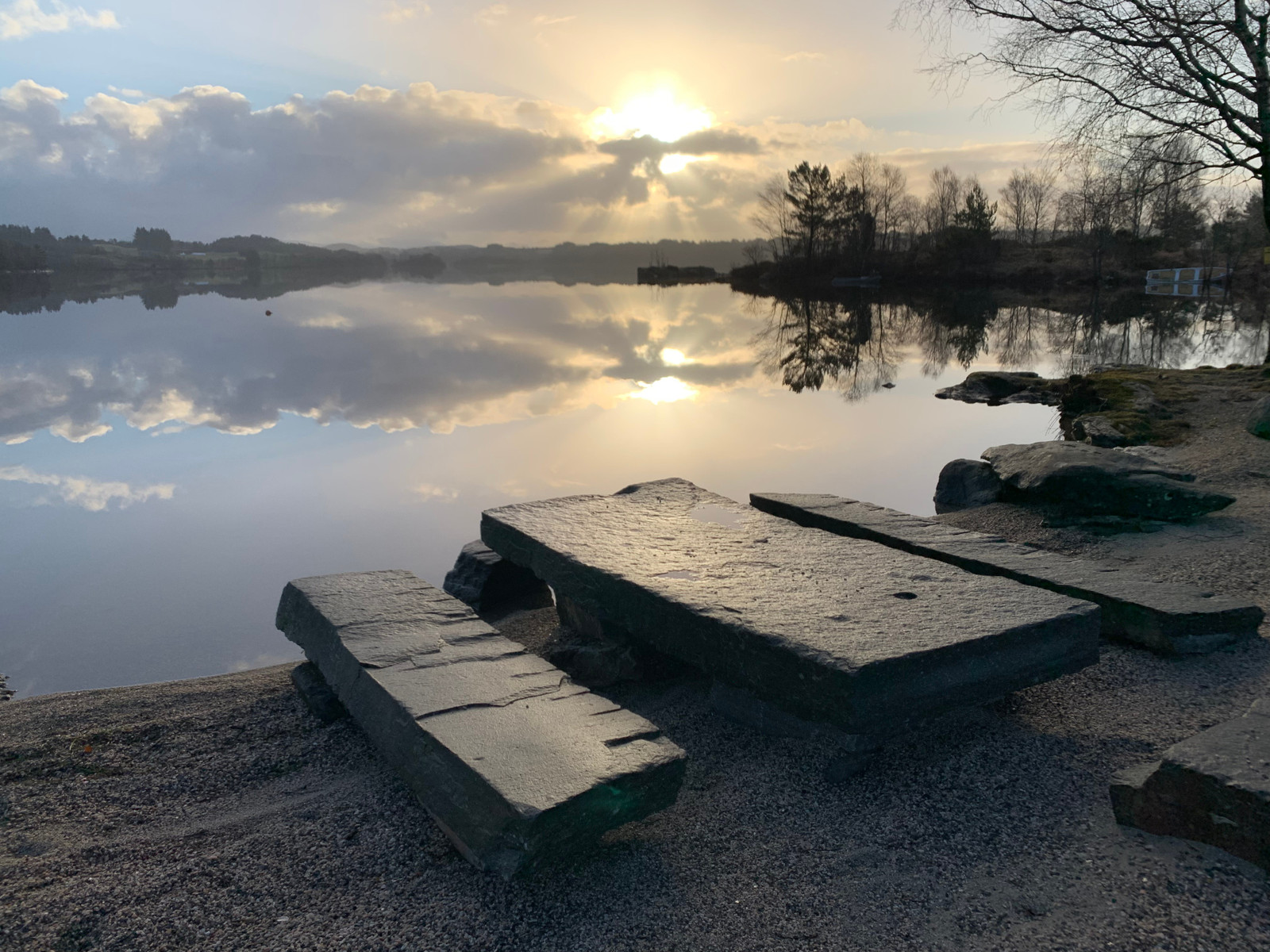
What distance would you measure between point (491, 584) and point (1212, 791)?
4.75 metres

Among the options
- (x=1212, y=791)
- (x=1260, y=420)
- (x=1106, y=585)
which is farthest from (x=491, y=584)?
(x=1260, y=420)

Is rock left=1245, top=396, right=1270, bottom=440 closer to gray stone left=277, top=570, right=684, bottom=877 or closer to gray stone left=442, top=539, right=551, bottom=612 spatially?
gray stone left=442, top=539, right=551, bottom=612

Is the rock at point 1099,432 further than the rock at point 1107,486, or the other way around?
the rock at point 1099,432

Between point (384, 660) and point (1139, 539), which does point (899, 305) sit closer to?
point (1139, 539)

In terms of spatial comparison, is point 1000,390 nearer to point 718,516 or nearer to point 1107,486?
point 1107,486

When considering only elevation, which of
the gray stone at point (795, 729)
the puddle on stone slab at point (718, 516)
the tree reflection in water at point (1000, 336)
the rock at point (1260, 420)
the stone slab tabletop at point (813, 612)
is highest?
the tree reflection in water at point (1000, 336)

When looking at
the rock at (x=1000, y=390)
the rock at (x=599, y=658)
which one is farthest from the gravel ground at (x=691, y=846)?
the rock at (x=1000, y=390)

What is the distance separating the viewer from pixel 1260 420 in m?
9.85

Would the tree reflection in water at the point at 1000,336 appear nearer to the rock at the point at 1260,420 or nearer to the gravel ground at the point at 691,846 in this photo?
the rock at the point at 1260,420

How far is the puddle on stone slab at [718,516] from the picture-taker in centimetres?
568

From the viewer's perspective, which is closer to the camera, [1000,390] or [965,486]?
[965,486]

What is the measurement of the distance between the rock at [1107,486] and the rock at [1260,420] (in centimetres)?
328

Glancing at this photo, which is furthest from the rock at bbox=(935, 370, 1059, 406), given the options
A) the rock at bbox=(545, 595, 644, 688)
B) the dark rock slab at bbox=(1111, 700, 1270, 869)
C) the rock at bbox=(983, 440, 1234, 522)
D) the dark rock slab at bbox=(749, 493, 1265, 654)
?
the dark rock slab at bbox=(1111, 700, 1270, 869)

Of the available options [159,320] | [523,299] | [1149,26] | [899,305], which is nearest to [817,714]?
[1149,26]
